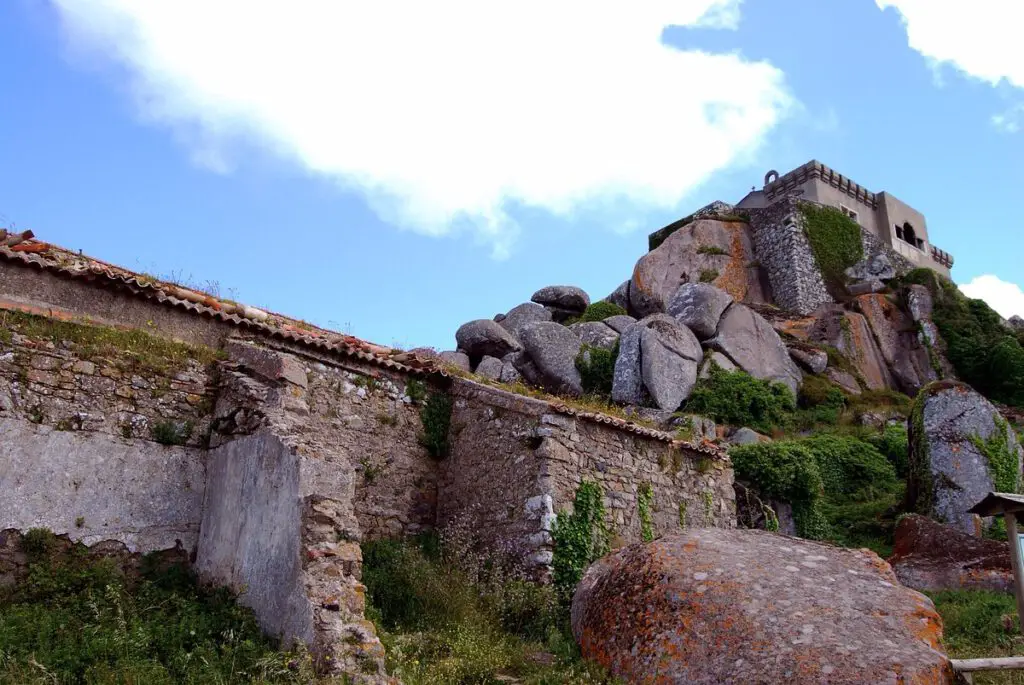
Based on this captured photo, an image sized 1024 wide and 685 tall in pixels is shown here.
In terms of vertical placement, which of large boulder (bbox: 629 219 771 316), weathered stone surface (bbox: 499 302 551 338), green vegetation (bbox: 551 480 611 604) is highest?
large boulder (bbox: 629 219 771 316)

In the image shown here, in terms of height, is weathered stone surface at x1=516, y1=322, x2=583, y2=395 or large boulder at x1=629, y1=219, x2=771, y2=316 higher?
large boulder at x1=629, y1=219, x2=771, y2=316

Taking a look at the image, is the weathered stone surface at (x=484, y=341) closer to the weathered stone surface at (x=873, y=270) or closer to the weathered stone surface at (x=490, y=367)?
the weathered stone surface at (x=490, y=367)

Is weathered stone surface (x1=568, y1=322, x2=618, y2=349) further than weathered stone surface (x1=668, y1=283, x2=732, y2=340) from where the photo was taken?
No

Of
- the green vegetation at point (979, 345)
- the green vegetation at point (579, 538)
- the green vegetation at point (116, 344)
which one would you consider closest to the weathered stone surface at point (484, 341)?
the green vegetation at point (579, 538)

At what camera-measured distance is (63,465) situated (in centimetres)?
886

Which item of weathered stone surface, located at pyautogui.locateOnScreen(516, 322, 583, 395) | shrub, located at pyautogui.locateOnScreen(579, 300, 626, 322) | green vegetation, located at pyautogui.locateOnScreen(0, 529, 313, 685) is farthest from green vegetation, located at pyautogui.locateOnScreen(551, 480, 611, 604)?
shrub, located at pyautogui.locateOnScreen(579, 300, 626, 322)

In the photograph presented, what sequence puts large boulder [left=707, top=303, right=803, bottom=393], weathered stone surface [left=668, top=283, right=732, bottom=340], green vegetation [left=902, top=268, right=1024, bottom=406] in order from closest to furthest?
large boulder [left=707, top=303, right=803, bottom=393]
weathered stone surface [left=668, top=283, right=732, bottom=340]
green vegetation [left=902, top=268, right=1024, bottom=406]

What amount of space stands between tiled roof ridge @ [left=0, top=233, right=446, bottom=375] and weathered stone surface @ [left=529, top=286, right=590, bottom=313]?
65.8ft

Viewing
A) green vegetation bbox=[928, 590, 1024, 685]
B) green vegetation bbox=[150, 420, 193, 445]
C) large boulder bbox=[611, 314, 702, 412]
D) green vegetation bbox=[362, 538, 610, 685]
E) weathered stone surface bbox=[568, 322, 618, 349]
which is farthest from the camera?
weathered stone surface bbox=[568, 322, 618, 349]

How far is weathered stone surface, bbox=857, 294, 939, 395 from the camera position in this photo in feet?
105

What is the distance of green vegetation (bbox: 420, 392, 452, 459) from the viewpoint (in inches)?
490

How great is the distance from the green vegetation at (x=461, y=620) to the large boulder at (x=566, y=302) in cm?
2165

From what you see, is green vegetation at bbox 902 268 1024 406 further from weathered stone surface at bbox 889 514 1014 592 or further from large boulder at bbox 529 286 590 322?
weathered stone surface at bbox 889 514 1014 592

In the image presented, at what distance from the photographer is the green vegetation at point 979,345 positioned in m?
31.5
